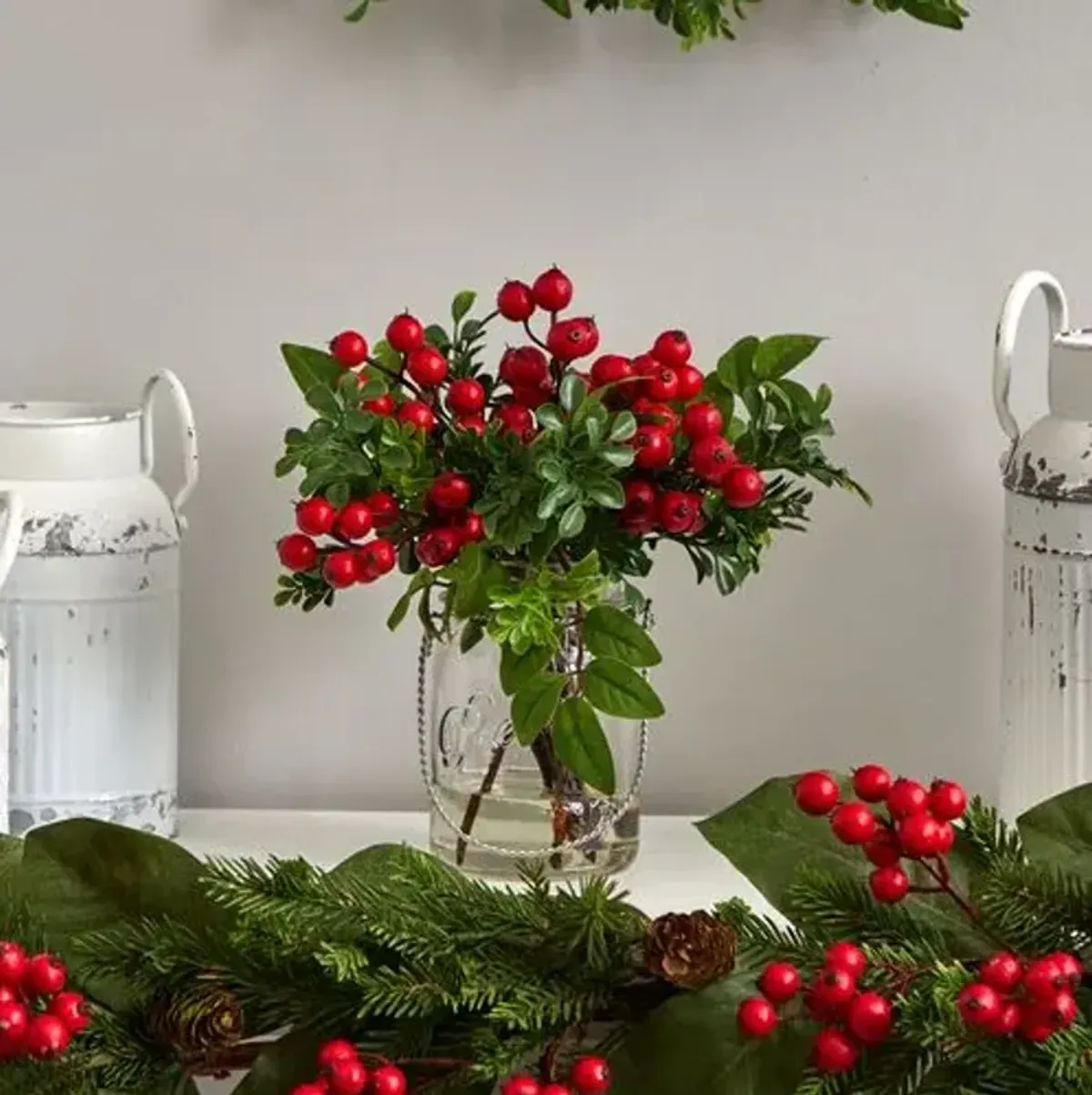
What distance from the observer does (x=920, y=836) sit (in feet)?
1.82

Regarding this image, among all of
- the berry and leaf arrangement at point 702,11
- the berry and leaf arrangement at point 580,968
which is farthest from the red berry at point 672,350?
the berry and leaf arrangement at point 580,968

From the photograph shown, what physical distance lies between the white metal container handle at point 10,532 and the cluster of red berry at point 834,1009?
0.54 metres

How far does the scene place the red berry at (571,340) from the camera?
0.93 m

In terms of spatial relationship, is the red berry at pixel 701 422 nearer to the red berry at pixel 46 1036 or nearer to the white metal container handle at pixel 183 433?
the white metal container handle at pixel 183 433

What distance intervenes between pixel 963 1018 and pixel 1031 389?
68cm

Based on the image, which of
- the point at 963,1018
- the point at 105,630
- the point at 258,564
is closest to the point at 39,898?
the point at 963,1018

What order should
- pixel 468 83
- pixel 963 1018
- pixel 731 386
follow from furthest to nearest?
1. pixel 468 83
2. pixel 731 386
3. pixel 963 1018

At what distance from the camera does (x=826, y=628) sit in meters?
1.17

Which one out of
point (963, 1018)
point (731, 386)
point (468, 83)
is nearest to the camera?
point (963, 1018)

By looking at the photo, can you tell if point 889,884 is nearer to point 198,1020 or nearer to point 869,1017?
point 869,1017

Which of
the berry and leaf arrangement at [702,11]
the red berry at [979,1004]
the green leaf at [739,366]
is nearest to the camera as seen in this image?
the red berry at [979,1004]

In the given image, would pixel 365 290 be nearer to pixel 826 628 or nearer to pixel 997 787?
pixel 826 628

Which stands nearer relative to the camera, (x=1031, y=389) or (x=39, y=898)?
(x=39, y=898)

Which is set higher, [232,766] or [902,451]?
[902,451]
